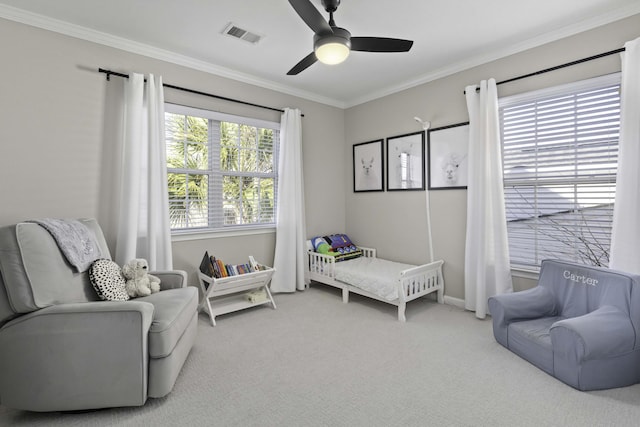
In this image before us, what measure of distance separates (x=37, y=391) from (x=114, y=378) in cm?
37

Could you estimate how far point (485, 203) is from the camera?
3.04 m

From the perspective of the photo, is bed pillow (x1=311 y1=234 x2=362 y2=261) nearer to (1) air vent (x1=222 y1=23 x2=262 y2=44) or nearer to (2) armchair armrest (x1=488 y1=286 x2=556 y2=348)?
(2) armchair armrest (x1=488 y1=286 x2=556 y2=348)

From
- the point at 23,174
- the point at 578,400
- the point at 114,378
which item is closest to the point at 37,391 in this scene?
the point at 114,378

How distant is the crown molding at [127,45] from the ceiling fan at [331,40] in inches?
69.7

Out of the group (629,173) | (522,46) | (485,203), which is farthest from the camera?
(485,203)

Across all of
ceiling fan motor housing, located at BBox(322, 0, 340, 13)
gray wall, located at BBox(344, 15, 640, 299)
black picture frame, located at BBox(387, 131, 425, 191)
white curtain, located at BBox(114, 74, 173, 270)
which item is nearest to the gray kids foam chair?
gray wall, located at BBox(344, 15, 640, 299)

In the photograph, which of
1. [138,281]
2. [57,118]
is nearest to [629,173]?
[138,281]

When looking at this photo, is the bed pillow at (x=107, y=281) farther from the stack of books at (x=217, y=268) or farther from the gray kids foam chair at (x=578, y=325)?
the gray kids foam chair at (x=578, y=325)

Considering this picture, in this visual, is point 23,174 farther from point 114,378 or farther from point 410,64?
point 410,64

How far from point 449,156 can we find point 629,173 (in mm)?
1503

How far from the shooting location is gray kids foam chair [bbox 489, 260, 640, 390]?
1884 mm

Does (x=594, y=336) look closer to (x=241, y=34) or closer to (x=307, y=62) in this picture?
(x=307, y=62)

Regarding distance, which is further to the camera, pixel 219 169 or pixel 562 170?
pixel 219 169

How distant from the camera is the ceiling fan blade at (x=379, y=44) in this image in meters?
2.11
